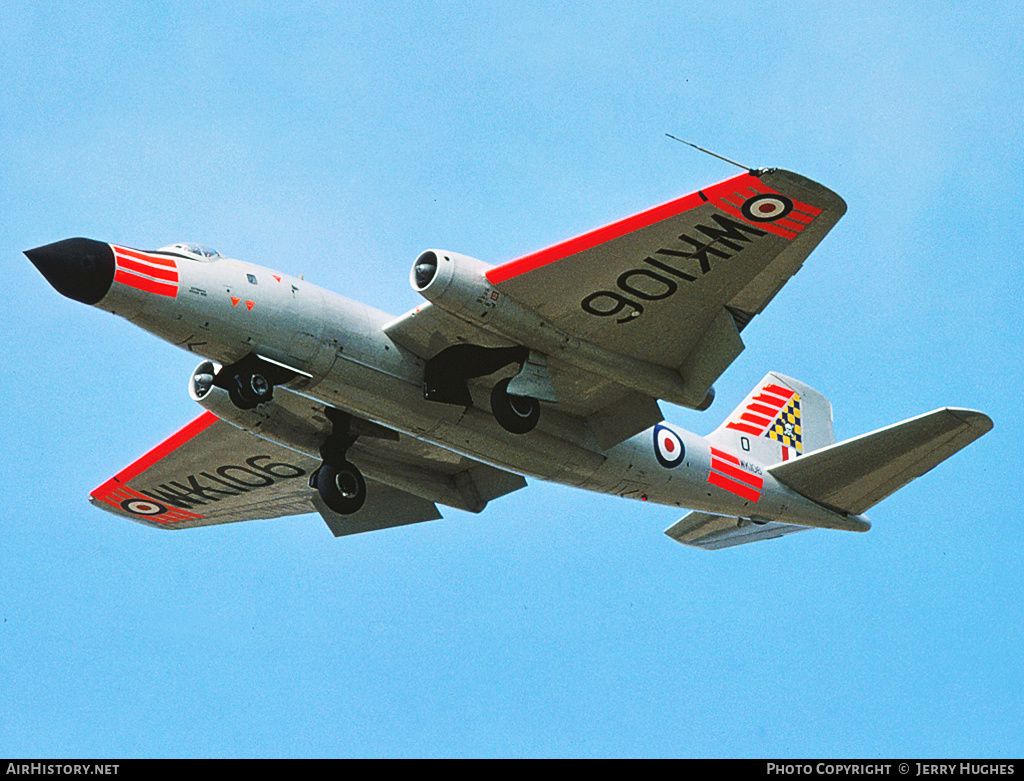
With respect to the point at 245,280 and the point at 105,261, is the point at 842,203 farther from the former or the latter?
the point at 105,261

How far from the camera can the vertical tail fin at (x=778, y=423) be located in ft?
83.7

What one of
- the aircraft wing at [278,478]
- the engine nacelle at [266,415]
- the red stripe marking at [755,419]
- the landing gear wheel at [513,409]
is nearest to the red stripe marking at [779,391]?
the red stripe marking at [755,419]

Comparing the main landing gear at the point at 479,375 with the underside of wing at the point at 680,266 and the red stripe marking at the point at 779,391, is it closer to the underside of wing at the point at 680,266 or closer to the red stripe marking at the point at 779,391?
the underside of wing at the point at 680,266

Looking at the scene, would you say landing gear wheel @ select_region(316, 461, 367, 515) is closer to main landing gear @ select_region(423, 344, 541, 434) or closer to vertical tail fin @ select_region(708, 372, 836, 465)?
main landing gear @ select_region(423, 344, 541, 434)

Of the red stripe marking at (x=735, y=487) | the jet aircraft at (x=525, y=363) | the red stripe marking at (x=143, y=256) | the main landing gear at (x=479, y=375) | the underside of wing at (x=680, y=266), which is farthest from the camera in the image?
the red stripe marking at (x=735, y=487)

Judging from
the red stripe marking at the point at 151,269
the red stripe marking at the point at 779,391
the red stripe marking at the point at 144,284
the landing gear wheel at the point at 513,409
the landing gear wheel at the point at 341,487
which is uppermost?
the red stripe marking at the point at 779,391

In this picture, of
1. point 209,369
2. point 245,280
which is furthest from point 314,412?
point 245,280

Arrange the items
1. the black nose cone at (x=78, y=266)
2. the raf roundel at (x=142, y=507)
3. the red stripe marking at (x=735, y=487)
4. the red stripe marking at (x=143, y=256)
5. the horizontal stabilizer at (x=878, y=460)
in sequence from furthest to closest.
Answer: the raf roundel at (x=142, y=507), the red stripe marking at (x=735, y=487), the horizontal stabilizer at (x=878, y=460), the red stripe marking at (x=143, y=256), the black nose cone at (x=78, y=266)

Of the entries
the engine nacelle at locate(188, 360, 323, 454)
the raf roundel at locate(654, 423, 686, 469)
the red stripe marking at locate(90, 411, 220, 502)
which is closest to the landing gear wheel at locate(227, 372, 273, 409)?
the engine nacelle at locate(188, 360, 323, 454)

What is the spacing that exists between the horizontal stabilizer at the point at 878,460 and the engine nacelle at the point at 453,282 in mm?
7839

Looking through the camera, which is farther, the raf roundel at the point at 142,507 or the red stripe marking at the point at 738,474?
the raf roundel at the point at 142,507

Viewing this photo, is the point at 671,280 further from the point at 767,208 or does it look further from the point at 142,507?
the point at 142,507

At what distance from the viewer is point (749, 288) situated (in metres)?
19.7
